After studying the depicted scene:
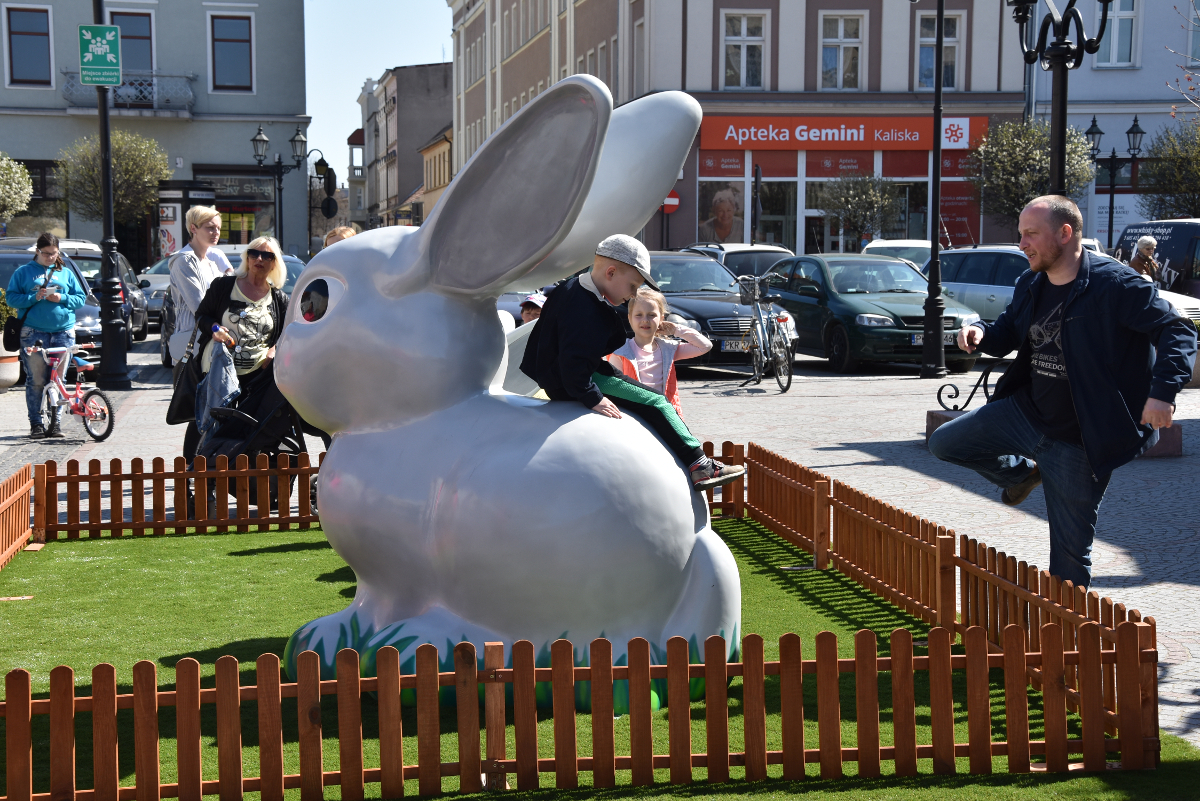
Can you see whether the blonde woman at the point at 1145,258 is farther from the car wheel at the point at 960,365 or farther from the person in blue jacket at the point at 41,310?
the person in blue jacket at the point at 41,310

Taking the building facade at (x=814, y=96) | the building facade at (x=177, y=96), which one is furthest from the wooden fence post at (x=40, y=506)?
the building facade at (x=177, y=96)

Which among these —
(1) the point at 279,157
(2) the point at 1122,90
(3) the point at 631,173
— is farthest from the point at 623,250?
(2) the point at 1122,90

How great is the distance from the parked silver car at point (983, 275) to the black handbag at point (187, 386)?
14488 mm

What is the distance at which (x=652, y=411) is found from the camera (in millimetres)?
5102

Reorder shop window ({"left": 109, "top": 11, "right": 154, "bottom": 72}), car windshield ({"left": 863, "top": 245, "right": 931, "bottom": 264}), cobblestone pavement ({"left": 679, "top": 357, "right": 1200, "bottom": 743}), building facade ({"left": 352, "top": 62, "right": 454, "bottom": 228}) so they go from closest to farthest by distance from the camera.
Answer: cobblestone pavement ({"left": 679, "top": 357, "right": 1200, "bottom": 743}), car windshield ({"left": 863, "top": 245, "right": 931, "bottom": 264}), shop window ({"left": 109, "top": 11, "right": 154, "bottom": 72}), building facade ({"left": 352, "top": 62, "right": 454, "bottom": 228})

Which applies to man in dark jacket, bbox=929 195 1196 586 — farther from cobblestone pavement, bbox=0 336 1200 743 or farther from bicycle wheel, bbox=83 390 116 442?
bicycle wheel, bbox=83 390 116 442

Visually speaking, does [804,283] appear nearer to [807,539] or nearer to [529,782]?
[807,539]

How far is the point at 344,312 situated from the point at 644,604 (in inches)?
62.7

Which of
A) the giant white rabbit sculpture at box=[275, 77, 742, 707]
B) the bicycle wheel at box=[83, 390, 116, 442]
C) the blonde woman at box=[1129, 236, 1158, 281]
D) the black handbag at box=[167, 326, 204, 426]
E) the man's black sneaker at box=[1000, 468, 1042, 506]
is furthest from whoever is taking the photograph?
the blonde woman at box=[1129, 236, 1158, 281]

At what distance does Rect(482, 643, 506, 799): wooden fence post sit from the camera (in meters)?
4.20

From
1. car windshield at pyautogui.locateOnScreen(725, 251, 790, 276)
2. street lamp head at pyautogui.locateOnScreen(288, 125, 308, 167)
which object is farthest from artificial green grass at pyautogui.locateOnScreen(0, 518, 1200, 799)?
street lamp head at pyautogui.locateOnScreen(288, 125, 308, 167)

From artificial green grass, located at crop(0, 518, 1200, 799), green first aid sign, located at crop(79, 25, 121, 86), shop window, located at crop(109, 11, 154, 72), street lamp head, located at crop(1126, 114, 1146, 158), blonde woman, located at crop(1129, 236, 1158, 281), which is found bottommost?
artificial green grass, located at crop(0, 518, 1200, 799)

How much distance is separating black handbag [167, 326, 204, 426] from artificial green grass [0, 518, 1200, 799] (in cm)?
84

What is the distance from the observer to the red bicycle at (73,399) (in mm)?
12352
